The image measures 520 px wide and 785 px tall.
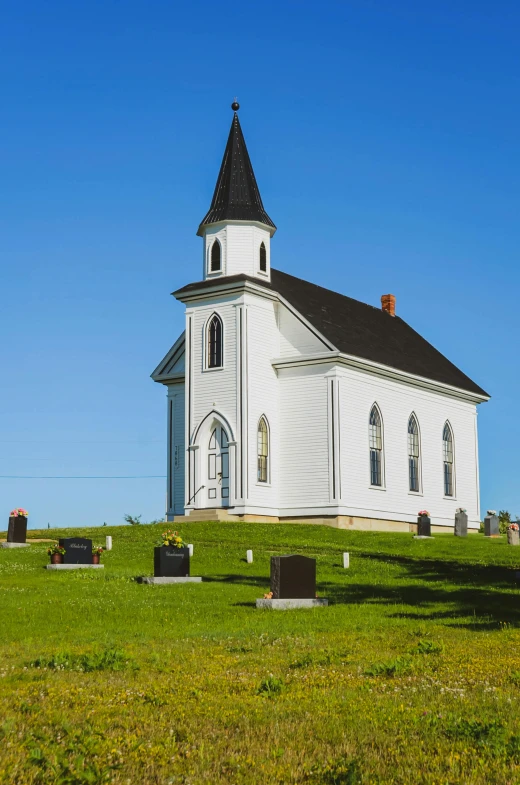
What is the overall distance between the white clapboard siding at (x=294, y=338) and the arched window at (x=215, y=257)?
3102mm

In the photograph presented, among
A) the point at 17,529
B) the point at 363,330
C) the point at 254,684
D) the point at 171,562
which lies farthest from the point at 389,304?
the point at 254,684

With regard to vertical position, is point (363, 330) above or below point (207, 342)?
Result: above

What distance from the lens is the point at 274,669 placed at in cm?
1244

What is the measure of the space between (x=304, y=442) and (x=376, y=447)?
4.01 m

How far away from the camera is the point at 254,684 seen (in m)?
11.2

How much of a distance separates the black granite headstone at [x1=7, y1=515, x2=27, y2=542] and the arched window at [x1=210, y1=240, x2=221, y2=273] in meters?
14.4

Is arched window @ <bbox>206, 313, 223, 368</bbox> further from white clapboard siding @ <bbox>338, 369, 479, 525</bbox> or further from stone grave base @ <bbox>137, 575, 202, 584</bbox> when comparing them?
stone grave base @ <bbox>137, 575, 202, 584</bbox>

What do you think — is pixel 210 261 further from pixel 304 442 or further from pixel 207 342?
pixel 304 442

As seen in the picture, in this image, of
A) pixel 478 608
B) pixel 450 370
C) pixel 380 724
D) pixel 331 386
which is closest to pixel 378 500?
pixel 331 386

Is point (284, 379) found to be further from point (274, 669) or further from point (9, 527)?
point (274, 669)

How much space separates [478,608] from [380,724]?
36.1 feet

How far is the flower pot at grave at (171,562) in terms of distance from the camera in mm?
24734

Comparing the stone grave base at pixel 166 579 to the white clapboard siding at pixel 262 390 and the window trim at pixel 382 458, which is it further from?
the window trim at pixel 382 458

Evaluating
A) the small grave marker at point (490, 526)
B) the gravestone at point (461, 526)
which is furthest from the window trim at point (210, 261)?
the small grave marker at point (490, 526)
